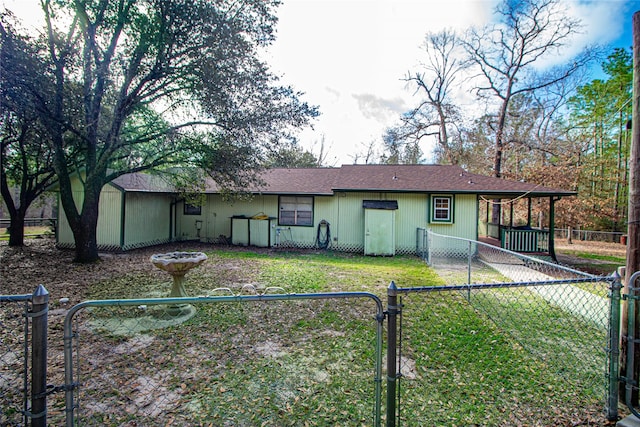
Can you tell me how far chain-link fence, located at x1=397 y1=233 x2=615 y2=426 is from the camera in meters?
2.63

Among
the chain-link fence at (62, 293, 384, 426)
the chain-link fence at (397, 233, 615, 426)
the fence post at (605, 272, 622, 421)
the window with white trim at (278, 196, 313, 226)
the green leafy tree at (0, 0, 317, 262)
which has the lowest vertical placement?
the chain-link fence at (62, 293, 384, 426)

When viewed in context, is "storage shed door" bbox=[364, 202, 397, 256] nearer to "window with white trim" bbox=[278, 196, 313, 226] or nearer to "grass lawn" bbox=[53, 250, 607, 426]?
"window with white trim" bbox=[278, 196, 313, 226]

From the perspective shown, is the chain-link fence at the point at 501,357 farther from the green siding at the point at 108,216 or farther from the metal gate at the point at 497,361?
the green siding at the point at 108,216

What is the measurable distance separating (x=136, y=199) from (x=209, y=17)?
→ 7578mm

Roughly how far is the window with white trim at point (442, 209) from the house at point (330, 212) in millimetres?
→ 37

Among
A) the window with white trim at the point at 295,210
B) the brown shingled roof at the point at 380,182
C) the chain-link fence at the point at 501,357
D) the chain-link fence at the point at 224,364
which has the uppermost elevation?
the brown shingled roof at the point at 380,182

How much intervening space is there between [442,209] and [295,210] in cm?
604

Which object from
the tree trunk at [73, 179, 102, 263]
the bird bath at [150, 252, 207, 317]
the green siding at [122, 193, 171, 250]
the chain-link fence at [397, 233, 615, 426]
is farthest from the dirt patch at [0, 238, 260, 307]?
the chain-link fence at [397, 233, 615, 426]

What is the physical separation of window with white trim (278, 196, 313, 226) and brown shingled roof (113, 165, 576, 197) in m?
0.48

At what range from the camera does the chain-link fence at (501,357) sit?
2.63 metres

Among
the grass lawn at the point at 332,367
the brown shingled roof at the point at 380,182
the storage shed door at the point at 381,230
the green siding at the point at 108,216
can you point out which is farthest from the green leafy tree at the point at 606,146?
the green siding at the point at 108,216

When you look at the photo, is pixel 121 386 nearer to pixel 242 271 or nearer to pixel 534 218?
pixel 242 271

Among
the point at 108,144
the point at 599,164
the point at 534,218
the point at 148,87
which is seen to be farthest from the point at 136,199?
the point at 534,218

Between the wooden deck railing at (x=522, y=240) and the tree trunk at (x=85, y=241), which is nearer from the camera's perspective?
the tree trunk at (x=85, y=241)
